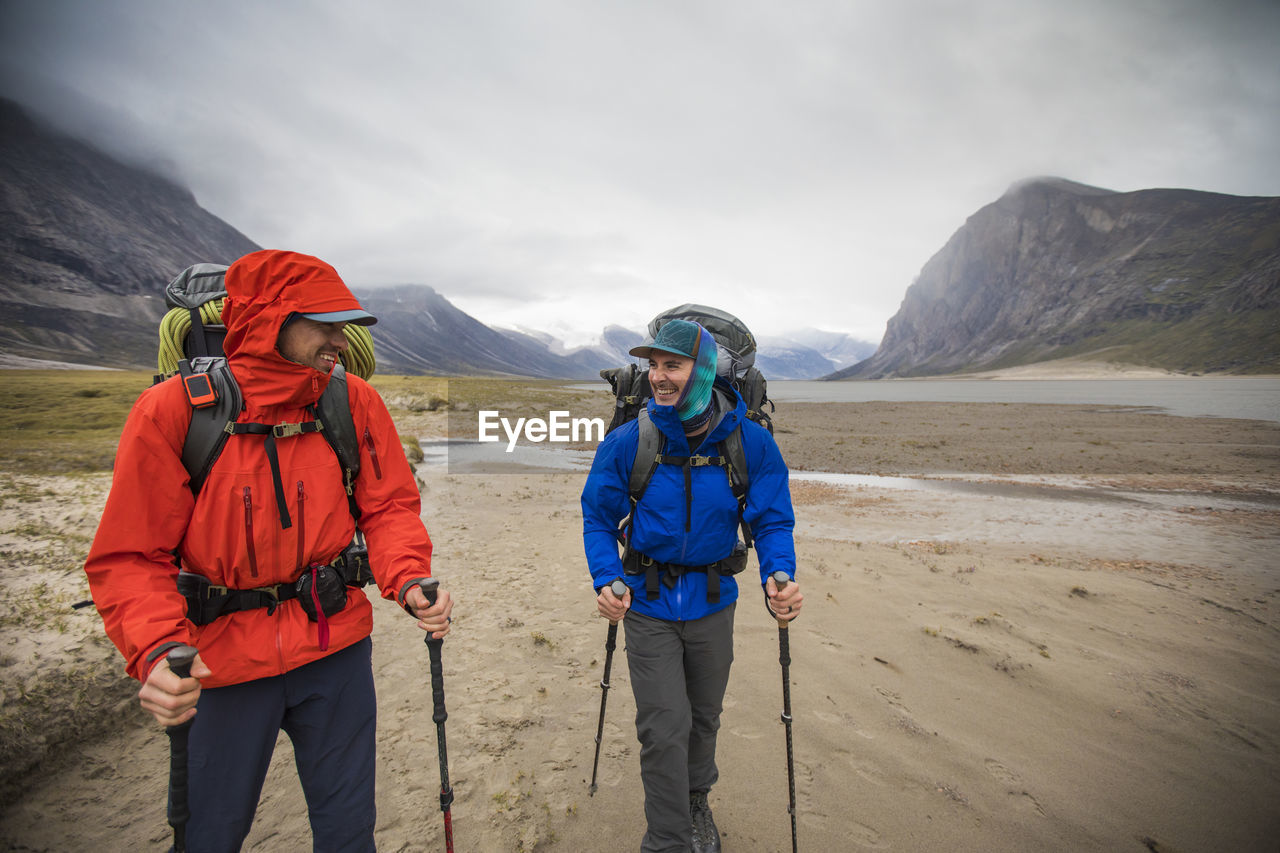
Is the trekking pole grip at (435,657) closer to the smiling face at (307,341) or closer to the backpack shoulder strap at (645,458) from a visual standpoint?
the smiling face at (307,341)

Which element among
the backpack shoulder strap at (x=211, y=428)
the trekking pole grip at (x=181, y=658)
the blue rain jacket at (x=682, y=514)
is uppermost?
the backpack shoulder strap at (x=211, y=428)

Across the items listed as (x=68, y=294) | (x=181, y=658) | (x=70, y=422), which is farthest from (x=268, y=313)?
(x=68, y=294)

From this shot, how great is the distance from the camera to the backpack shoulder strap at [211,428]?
2.62 m

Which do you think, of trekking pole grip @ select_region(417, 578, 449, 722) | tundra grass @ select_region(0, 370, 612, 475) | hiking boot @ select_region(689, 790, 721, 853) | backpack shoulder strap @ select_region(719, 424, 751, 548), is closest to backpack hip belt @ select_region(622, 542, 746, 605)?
backpack shoulder strap @ select_region(719, 424, 751, 548)

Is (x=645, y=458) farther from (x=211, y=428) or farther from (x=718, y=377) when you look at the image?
(x=211, y=428)

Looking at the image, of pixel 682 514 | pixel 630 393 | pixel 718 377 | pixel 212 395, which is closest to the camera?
pixel 212 395

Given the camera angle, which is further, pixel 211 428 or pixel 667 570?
pixel 667 570

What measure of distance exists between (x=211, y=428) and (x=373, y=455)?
30.6 inches

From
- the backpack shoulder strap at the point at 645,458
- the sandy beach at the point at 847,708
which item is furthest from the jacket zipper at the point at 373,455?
the sandy beach at the point at 847,708

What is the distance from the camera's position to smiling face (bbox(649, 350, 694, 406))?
3588mm

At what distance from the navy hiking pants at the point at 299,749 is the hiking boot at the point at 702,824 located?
232 cm

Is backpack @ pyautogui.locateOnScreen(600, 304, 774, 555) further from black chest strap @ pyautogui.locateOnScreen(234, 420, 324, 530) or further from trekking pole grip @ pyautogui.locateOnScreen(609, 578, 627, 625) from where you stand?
black chest strap @ pyautogui.locateOnScreen(234, 420, 324, 530)

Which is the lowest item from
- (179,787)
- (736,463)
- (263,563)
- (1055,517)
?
(1055,517)

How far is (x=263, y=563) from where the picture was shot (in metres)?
2.74
